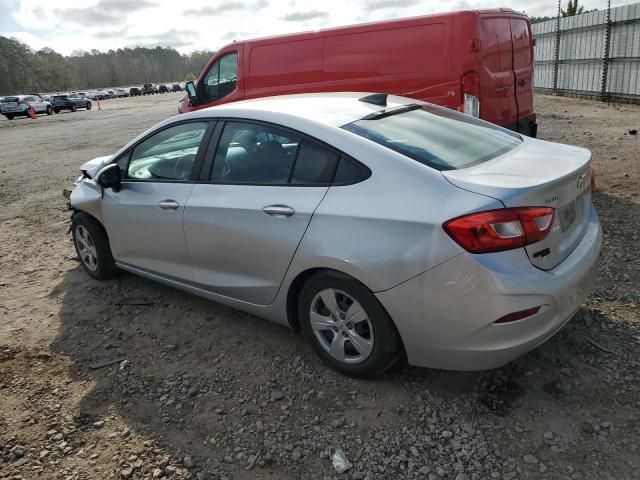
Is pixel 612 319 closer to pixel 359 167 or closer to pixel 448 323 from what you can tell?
pixel 448 323

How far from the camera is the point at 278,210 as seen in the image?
3.04 metres

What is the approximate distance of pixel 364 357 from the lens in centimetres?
Result: 293

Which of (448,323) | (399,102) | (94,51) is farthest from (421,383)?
(94,51)

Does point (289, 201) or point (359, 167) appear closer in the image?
point (359, 167)

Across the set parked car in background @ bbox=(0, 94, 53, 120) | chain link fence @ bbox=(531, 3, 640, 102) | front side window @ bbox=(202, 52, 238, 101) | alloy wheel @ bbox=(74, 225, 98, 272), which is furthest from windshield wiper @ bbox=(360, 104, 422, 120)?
parked car in background @ bbox=(0, 94, 53, 120)

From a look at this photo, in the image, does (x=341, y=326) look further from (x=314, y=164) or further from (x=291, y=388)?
(x=314, y=164)

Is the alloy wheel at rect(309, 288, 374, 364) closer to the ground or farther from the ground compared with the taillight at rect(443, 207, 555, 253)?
closer to the ground

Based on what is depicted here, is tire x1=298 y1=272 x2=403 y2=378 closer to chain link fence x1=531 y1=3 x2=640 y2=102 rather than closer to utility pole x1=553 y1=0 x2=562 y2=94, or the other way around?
chain link fence x1=531 y1=3 x2=640 y2=102

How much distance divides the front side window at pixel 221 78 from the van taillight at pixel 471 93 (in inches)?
147

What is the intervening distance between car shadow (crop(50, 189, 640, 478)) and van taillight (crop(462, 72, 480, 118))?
286 cm

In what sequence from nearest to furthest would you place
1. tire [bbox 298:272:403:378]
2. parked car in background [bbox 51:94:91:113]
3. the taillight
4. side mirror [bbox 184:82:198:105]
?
the taillight → tire [bbox 298:272:403:378] → side mirror [bbox 184:82:198:105] → parked car in background [bbox 51:94:91:113]

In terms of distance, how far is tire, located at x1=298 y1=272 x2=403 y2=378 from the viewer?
9.06 ft

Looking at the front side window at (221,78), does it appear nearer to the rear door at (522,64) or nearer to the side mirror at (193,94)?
the side mirror at (193,94)

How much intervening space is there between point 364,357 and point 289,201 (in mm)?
963
